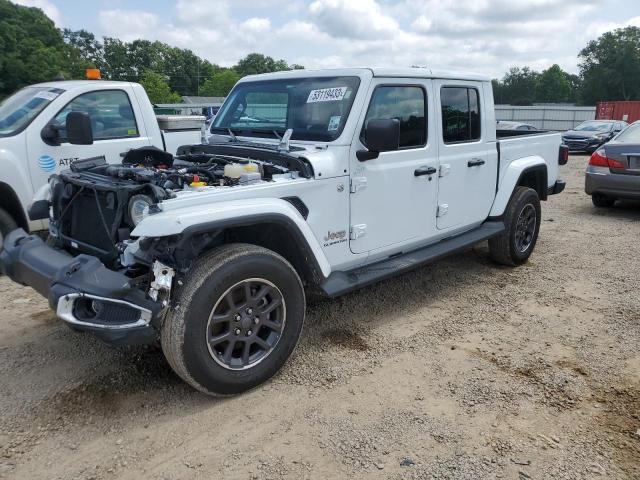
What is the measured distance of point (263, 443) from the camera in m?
2.86

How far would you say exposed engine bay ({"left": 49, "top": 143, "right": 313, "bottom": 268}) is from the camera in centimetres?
308

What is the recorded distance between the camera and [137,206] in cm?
305

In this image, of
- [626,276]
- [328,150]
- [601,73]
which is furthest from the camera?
[601,73]

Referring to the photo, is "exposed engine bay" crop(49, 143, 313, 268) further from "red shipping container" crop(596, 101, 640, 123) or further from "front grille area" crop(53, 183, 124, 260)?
"red shipping container" crop(596, 101, 640, 123)

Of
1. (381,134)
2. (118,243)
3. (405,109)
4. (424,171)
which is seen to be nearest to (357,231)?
(381,134)

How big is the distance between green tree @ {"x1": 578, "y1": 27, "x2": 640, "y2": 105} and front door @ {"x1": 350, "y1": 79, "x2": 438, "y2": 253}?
79.7 meters

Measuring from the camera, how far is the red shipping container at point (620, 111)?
31.3 metres

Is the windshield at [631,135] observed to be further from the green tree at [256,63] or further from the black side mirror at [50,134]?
the green tree at [256,63]

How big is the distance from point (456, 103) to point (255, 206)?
8.34 ft

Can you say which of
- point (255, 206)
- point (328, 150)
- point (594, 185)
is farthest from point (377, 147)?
point (594, 185)

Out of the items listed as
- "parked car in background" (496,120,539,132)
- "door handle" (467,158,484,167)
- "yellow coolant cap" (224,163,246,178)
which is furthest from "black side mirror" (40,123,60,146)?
"parked car in background" (496,120,539,132)

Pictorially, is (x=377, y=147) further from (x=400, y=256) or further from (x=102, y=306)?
(x=102, y=306)

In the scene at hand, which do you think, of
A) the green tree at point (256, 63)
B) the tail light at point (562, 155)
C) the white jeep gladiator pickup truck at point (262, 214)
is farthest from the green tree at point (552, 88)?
the white jeep gladiator pickup truck at point (262, 214)

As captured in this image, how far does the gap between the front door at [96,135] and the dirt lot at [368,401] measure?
148cm
